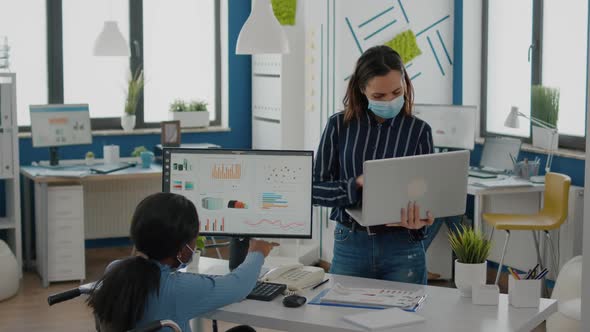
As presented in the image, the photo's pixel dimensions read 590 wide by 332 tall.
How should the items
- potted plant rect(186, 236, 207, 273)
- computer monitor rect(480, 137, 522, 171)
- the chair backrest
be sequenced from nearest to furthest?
potted plant rect(186, 236, 207, 273)
the chair backrest
computer monitor rect(480, 137, 522, 171)

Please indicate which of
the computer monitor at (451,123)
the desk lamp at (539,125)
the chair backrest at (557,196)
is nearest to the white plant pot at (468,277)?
the chair backrest at (557,196)

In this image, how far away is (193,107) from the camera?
718 centimetres

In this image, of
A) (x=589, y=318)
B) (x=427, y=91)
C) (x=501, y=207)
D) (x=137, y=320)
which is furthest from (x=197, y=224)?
(x=427, y=91)

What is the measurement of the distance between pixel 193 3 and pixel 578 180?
342cm

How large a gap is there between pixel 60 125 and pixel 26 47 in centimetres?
84

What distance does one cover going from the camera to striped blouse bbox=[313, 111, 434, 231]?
3090 millimetres

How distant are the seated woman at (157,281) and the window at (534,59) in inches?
145

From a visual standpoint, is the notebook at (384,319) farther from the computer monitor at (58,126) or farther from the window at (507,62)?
the computer monitor at (58,126)

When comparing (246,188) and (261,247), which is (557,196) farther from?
(261,247)

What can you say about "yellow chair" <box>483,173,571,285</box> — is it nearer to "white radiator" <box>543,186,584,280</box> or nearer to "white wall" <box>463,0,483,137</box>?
"white radiator" <box>543,186,584,280</box>

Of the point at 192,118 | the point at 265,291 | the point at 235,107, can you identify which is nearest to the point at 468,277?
the point at 265,291

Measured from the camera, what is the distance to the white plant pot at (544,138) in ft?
18.5

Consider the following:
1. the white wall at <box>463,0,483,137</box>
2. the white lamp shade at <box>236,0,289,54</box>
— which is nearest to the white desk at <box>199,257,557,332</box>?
the white lamp shade at <box>236,0,289,54</box>

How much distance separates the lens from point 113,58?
23.1 ft
